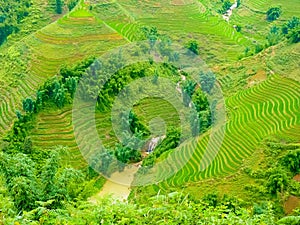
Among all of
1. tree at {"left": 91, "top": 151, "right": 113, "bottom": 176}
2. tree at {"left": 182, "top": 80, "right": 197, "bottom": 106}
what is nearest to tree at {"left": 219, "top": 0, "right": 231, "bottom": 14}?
tree at {"left": 182, "top": 80, "right": 197, "bottom": 106}

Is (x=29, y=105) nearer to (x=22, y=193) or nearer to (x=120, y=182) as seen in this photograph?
(x=120, y=182)

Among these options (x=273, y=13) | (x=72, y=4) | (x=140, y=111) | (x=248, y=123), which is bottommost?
(x=140, y=111)

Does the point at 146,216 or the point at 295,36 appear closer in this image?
the point at 146,216

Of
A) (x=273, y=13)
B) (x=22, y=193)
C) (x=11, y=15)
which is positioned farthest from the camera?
(x=273, y=13)

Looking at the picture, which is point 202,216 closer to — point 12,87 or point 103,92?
point 103,92

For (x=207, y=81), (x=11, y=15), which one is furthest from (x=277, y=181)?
(x=11, y=15)

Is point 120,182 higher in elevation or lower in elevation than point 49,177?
lower

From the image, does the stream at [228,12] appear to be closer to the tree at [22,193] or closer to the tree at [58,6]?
the tree at [58,6]
